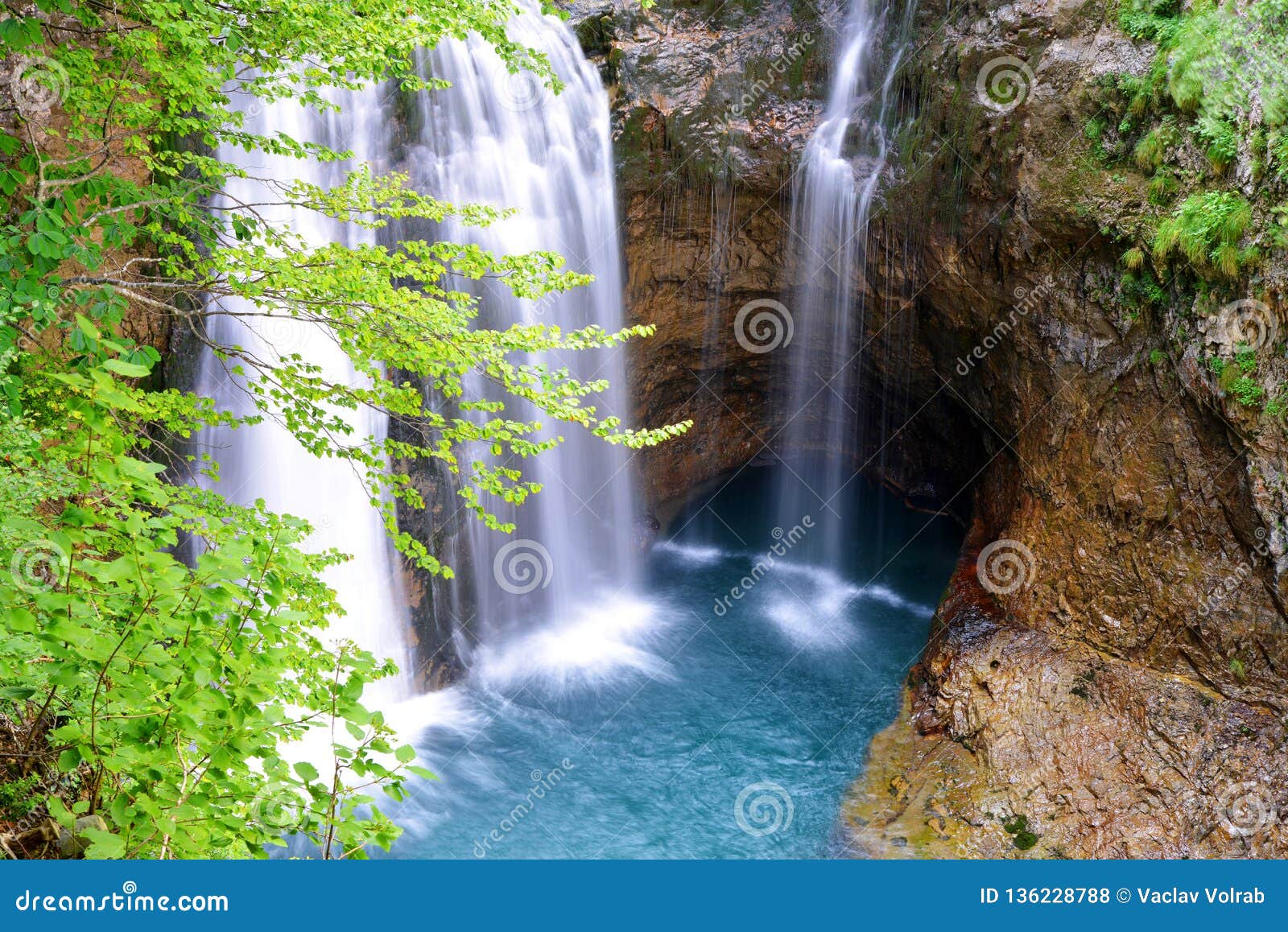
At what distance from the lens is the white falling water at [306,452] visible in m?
7.87

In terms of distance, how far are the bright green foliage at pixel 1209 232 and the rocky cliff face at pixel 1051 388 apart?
0.08m

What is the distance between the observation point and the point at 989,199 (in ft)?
29.7

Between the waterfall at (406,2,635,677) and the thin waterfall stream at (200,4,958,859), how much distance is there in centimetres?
3

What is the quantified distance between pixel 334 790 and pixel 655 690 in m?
7.12

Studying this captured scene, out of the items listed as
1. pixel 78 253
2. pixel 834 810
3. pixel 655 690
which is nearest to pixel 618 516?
pixel 655 690

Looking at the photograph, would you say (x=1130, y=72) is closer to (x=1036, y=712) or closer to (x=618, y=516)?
(x=1036, y=712)

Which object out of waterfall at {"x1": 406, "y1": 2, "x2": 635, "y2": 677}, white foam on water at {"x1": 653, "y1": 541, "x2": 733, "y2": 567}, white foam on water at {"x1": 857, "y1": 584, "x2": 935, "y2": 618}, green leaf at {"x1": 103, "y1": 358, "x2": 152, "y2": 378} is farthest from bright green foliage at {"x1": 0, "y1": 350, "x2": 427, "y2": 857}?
white foam on water at {"x1": 653, "y1": 541, "x2": 733, "y2": 567}

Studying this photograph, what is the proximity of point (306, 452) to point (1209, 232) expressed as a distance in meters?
8.11

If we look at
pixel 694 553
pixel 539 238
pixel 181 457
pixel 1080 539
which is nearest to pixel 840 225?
pixel 539 238

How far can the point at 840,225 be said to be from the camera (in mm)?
10695

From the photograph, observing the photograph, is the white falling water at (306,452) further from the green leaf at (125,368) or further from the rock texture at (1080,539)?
the green leaf at (125,368)

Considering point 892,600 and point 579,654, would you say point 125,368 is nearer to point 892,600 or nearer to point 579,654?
point 579,654

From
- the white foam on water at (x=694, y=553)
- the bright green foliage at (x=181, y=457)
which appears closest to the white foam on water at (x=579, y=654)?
the white foam on water at (x=694, y=553)

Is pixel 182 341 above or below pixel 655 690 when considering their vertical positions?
above
